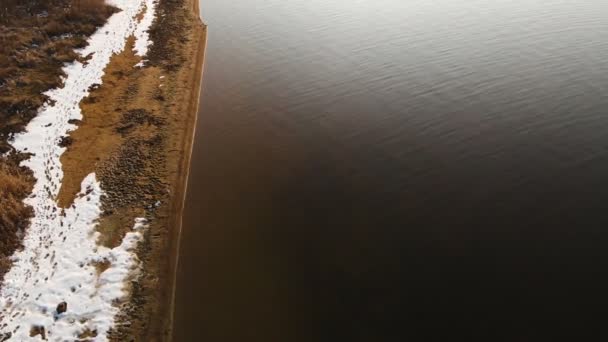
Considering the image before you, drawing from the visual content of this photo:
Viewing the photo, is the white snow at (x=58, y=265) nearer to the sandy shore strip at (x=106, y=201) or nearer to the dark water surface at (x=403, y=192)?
the sandy shore strip at (x=106, y=201)

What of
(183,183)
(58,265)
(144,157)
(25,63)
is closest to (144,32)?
(25,63)

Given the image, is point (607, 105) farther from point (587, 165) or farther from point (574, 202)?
point (574, 202)

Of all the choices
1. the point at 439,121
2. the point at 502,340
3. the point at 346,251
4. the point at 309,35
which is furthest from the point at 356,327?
the point at 309,35

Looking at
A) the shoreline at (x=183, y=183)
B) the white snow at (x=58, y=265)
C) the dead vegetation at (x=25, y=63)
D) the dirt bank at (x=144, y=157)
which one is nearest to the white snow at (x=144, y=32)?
the dirt bank at (x=144, y=157)

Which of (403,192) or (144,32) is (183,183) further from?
(144,32)

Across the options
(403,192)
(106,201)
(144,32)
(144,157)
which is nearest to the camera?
(106,201)
